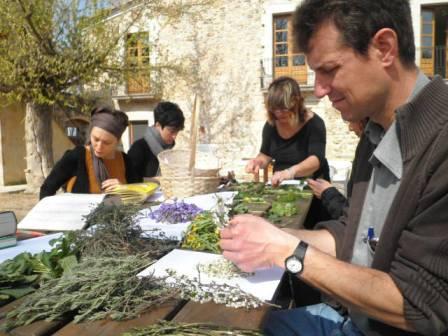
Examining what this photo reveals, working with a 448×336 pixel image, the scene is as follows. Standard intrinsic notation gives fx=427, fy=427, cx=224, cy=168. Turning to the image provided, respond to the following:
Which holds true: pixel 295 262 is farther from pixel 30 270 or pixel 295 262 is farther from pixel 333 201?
pixel 333 201

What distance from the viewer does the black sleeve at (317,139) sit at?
13.3 feet

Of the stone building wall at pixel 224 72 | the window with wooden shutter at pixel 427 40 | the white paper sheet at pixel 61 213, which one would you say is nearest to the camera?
the white paper sheet at pixel 61 213

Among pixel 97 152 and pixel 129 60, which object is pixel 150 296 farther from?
pixel 129 60

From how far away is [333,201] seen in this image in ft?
9.15

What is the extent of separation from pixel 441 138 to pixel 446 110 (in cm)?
12

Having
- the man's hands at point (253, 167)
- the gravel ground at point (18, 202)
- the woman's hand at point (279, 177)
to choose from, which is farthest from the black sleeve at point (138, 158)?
the gravel ground at point (18, 202)

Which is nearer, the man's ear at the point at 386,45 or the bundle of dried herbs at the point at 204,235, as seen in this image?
the man's ear at the point at 386,45

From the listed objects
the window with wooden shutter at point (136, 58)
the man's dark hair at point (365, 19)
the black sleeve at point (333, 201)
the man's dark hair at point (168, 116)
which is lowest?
the black sleeve at point (333, 201)

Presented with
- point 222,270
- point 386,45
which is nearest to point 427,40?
point 386,45

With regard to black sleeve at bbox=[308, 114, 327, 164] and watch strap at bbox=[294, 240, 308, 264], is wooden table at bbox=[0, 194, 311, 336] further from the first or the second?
black sleeve at bbox=[308, 114, 327, 164]

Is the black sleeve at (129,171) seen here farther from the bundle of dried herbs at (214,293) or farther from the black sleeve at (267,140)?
the bundle of dried herbs at (214,293)

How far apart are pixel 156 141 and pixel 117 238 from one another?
2.95 metres

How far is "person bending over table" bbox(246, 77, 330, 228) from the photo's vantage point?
390 cm

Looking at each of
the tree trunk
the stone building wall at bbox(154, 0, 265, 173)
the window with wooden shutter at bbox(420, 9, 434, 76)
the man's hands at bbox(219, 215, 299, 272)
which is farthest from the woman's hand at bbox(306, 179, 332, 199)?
the window with wooden shutter at bbox(420, 9, 434, 76)
